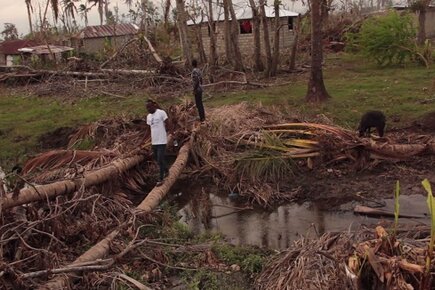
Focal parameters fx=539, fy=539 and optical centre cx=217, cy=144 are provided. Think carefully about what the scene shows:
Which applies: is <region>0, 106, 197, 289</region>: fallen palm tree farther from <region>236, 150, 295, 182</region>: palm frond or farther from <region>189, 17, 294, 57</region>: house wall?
<region>189, 17, 294, 57</region>: house wall

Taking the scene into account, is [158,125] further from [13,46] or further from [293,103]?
[13,46]

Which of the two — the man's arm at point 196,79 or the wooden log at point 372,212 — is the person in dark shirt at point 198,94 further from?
the wooden log at point 372,212

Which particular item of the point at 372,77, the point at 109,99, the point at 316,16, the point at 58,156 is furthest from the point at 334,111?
the point at 109,99

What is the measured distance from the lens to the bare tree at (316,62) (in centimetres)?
1464

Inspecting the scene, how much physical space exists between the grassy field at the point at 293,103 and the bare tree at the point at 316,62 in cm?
31

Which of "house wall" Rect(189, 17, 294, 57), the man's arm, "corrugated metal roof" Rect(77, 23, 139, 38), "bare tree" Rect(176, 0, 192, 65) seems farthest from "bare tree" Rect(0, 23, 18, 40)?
the man's arm

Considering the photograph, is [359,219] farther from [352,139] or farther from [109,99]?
[109,99]

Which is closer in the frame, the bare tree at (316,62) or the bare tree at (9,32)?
the bare tree at (316,62)

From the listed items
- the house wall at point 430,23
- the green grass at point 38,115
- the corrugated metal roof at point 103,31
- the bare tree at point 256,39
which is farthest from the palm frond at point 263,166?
the corrugated metal roof at point 103,31

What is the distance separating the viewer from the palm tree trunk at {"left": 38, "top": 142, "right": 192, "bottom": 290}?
212 inches

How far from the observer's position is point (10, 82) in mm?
25625

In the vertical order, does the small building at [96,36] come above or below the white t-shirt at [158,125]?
above

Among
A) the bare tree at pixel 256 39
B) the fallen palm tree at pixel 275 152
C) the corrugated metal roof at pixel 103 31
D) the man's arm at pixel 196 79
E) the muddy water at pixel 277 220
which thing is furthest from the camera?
the corrugated metal roof at pixel 103 31

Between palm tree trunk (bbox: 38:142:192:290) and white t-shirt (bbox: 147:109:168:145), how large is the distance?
676mm
